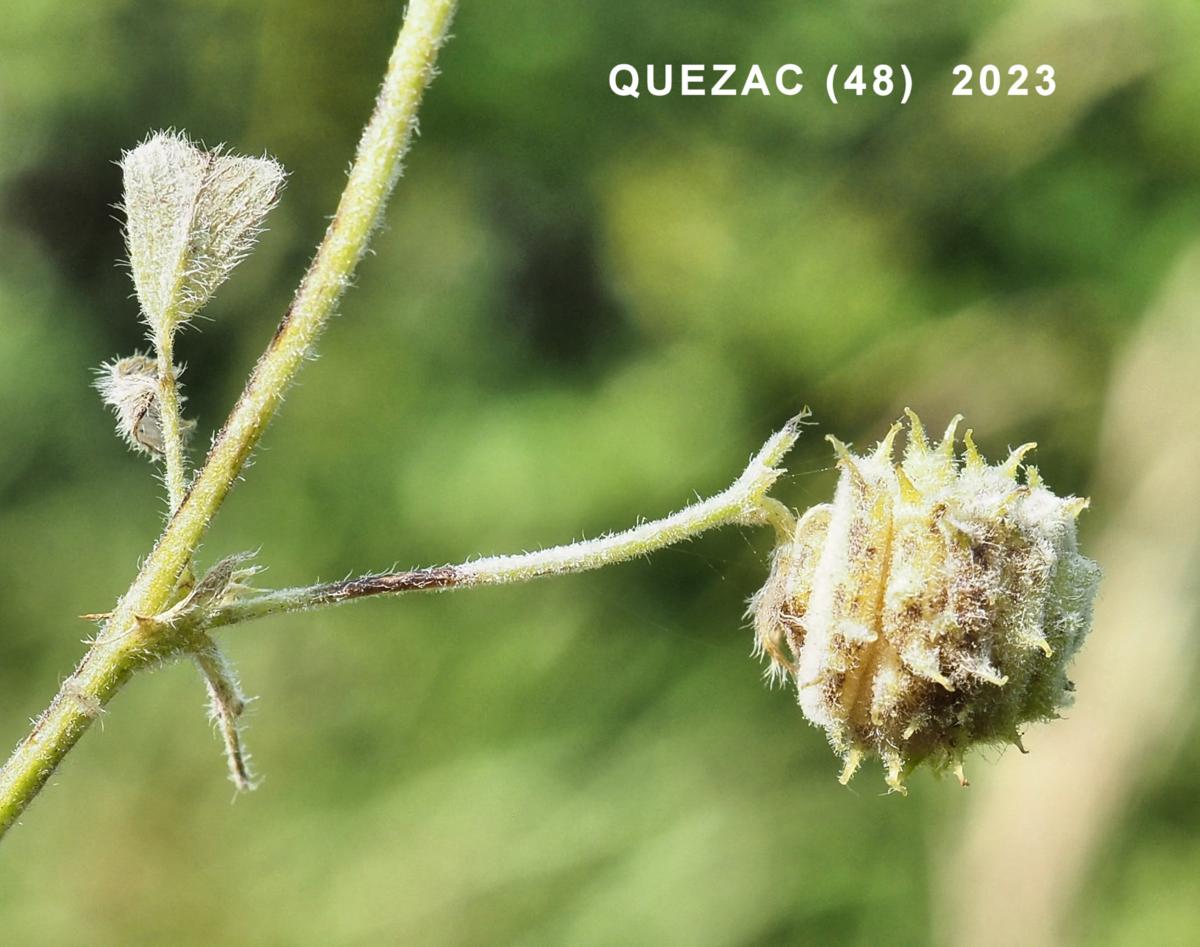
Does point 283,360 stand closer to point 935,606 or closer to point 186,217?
point 186,217

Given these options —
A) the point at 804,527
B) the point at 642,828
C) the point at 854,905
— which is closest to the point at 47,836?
the point at 642,828

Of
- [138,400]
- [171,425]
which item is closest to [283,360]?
[171,425]

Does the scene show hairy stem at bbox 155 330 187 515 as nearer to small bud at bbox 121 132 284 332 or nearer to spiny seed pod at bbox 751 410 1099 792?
small bud at bbox 121 132 284 332

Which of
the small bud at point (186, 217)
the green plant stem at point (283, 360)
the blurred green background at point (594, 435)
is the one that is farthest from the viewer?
the blurred green background at point (594, 435)

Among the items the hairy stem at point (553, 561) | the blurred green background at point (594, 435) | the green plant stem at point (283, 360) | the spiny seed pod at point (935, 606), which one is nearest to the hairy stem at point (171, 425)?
the green plant stem at point (283, 360)

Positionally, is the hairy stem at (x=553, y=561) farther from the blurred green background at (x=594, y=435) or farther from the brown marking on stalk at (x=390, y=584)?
the blurred green background at (x=594, y=435)

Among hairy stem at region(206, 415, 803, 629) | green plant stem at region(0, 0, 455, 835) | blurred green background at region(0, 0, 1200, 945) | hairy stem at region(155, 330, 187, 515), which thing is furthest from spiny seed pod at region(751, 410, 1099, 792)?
blurred green background at region(0, 0, 1200, 945)
